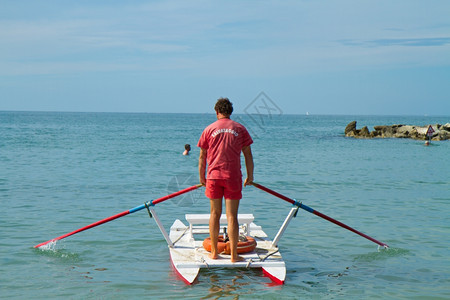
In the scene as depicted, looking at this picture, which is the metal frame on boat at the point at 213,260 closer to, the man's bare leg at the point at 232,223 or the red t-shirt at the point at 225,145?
the man's bare leg at the point at 232,223

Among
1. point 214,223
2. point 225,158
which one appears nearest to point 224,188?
point 225,158

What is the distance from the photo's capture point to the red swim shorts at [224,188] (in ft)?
23.0

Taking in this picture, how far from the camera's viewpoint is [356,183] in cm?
1809

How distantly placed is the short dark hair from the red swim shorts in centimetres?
95

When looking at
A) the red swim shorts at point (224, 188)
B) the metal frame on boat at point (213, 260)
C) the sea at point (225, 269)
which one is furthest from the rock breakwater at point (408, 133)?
the red swim shorts at point (224, 188)

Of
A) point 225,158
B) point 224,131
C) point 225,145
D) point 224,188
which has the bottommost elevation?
point 224,188

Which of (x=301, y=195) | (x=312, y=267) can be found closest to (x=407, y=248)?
(x=312, y=267)

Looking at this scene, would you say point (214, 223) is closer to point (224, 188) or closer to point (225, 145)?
point (224, 188)

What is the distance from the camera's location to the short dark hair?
7.14 m

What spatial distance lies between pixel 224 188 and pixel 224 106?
114 centimetres

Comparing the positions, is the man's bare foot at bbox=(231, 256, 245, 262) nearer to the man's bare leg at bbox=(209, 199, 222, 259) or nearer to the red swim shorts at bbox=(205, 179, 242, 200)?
the man's bare leg at bbox=(209, 199, 222, 259)

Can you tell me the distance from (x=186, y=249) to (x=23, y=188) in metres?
9.19

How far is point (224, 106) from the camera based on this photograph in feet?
23.5

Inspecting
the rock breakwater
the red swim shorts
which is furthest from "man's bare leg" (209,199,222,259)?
the rock breakwater
